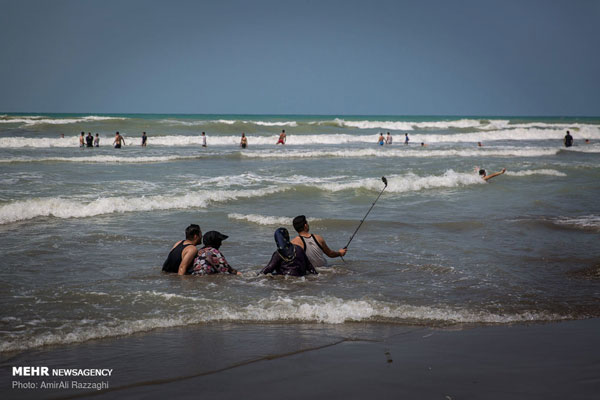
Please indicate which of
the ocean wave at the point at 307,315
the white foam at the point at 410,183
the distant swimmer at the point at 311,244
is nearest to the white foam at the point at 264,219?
the distant swimmer at the point at 311,244

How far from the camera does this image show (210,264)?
7.89 meters

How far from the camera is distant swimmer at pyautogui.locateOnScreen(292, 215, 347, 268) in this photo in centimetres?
785

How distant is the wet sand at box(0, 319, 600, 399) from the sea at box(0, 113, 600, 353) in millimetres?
361

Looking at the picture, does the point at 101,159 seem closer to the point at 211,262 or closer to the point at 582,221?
the point at 211,262

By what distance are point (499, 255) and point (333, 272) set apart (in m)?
3.30

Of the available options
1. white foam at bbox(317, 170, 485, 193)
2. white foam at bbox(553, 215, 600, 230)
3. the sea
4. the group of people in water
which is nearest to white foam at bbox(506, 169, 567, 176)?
the sea

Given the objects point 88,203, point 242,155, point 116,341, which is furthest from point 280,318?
point 242,155

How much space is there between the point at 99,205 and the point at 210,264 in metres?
6.99

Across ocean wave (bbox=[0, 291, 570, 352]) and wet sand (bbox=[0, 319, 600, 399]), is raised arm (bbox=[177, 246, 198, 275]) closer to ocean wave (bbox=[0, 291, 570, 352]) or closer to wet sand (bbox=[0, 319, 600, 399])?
ocean wave (bbox=[0, 291, 570, 352])

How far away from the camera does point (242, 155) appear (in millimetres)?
31766

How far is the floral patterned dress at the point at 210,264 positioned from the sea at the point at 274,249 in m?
0.13

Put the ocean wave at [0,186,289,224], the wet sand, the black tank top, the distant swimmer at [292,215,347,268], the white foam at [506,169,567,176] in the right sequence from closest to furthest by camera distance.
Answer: the wet sand
the distant swimmer at [292,215,347,268]
the black tank top
the ocean wave at [0,186,289,224]
the white foam at [506,169,567,176]

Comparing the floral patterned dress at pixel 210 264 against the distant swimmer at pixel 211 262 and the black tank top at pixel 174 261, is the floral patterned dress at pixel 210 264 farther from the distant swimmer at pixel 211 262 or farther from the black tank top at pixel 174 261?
the black tank top at pixel 174 261

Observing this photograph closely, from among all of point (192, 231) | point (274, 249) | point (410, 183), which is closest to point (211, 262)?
point (192, 231)
